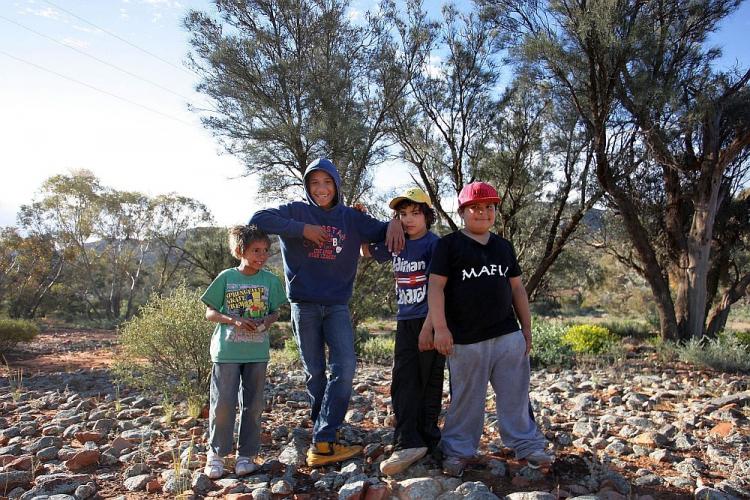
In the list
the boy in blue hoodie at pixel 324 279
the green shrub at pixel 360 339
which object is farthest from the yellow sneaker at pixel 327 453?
the green shrub at pixel 360 339

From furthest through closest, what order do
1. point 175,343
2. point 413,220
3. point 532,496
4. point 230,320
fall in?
point 175,343 < point 413,220 < point 230,320 < point 532,496

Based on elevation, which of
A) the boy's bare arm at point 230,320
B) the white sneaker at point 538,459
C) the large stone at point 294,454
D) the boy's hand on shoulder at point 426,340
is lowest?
the large stone at point 294,454

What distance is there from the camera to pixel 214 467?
2902mm

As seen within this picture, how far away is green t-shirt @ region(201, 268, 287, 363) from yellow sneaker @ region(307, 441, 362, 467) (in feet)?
2.03

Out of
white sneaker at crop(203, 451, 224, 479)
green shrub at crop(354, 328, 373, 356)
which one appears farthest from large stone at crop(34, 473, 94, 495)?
green shrub at crop(354, 328, 373, 356)

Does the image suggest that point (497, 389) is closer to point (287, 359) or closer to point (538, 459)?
point (538, 459)

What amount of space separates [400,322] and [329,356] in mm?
508

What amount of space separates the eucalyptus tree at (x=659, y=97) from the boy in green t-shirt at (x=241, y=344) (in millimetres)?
7162

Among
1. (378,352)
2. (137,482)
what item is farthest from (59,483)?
(378,352)

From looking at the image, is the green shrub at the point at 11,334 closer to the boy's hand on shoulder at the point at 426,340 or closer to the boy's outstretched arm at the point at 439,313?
the boy's hand on shoulder at the point at 426,340

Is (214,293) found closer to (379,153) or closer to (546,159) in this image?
(379,153)

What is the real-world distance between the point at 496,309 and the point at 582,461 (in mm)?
1032

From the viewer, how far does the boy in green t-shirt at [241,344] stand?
3035 millimetres

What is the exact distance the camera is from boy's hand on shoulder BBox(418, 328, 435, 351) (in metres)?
2.92
